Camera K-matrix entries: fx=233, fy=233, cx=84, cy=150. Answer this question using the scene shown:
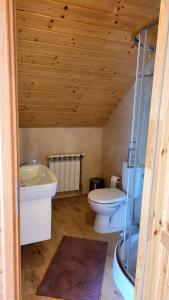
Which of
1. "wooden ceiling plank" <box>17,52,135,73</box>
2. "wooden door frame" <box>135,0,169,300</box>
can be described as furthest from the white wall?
"wooden door frame" <box>135,0,169,300</box>

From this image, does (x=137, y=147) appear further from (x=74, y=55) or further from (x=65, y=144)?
(x=65, y=144)

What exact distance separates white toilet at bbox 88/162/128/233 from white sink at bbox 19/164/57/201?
0.67m

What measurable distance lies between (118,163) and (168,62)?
8.47ft

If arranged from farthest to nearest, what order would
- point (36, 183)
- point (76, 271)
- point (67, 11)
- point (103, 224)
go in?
point (103, 224), point (36, 183), point (76, 271), point (67, 11)

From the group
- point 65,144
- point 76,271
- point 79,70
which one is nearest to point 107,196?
point 76,271

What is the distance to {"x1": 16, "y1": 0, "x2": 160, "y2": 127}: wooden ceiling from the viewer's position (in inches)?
71.1

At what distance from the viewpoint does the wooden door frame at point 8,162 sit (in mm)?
912

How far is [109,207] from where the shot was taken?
8.77ft

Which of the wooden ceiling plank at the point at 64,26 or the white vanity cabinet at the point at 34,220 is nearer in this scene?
the wooden ceiling plank at the point at 64,26

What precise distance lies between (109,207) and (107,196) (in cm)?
14

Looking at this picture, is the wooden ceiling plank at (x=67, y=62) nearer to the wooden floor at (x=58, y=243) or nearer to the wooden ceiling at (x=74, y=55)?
the wooden ceiling at (x=74, y=55)

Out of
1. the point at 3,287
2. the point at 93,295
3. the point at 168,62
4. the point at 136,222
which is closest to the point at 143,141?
the point at 136,222

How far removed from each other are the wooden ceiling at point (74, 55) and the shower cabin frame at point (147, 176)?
94 cm

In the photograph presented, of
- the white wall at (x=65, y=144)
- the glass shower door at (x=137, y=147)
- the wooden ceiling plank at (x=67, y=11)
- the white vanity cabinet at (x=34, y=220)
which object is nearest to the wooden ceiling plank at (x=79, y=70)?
the wooden ceiling plank at (x=67, y=11)
